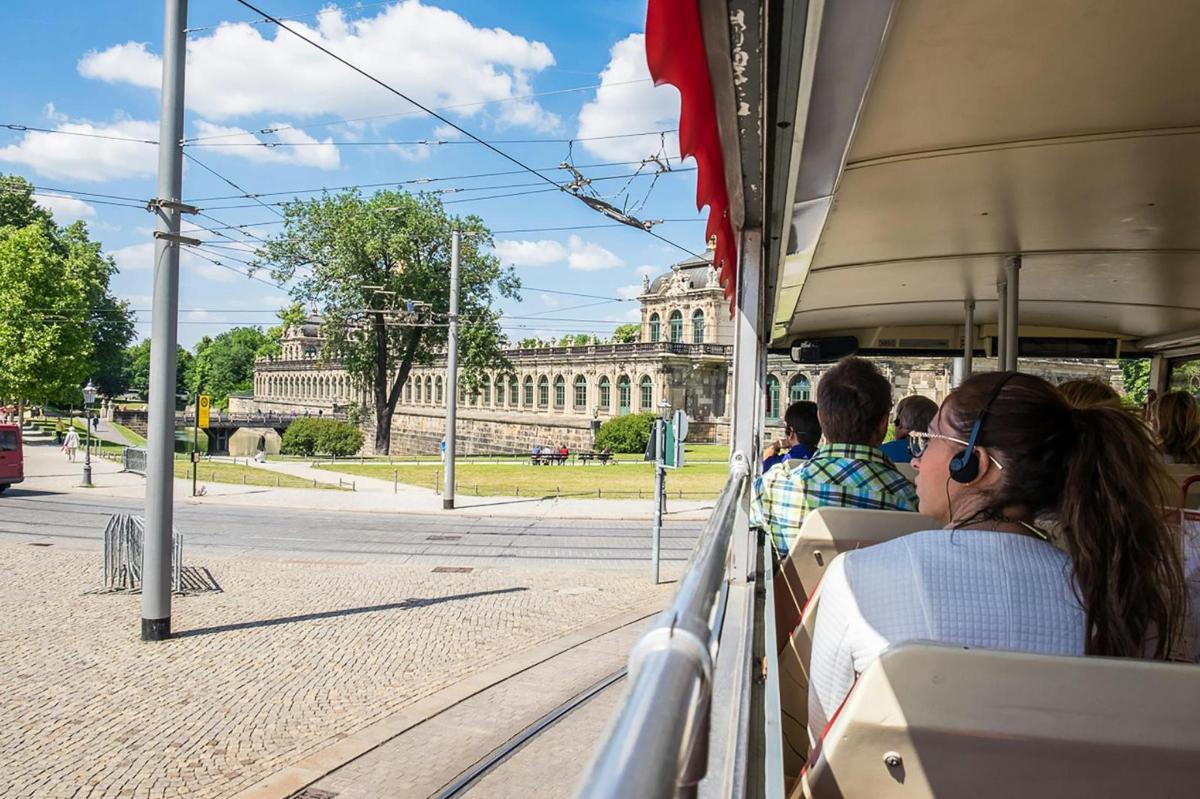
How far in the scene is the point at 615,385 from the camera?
75.4 metres

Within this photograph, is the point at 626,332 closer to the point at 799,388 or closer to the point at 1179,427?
the point at 799,388

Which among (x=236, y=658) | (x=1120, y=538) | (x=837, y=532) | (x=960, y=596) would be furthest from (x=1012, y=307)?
(x=236, y=658)

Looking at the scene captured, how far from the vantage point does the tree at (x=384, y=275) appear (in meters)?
49.9

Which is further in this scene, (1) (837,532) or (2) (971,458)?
(1) (837,532)

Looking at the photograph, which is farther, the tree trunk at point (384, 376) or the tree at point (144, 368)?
the tree at point (144, 368)

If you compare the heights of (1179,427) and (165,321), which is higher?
(165,321)

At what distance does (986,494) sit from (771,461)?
619 centimetres

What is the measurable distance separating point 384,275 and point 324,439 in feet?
36.0

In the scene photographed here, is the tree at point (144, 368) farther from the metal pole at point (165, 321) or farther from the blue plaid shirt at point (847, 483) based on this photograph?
the blue plaid shirt at point (847, 483)

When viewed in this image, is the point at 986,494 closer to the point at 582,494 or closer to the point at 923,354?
the point at 923,354

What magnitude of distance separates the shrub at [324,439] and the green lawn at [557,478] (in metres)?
7.95

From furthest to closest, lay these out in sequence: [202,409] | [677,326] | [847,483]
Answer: [677,326] → [202,409] → [847,483]

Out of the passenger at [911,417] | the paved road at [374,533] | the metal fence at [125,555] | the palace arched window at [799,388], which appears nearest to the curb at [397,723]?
the passenger at [911,417]

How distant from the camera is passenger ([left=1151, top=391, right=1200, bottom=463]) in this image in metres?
4.92
